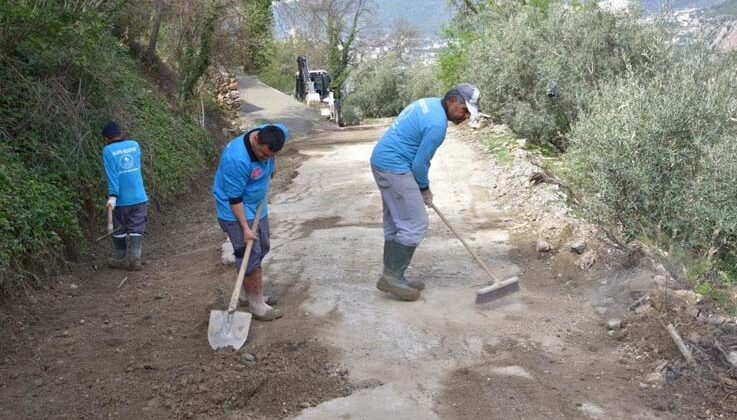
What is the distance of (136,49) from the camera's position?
1495 cm

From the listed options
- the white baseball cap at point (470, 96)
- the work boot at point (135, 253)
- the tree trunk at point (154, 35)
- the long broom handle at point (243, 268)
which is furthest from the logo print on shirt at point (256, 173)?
the tree trunk at point (154, 35)

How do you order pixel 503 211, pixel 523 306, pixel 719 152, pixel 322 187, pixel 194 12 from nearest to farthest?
1. pixel 523 306
2. pixel 719 152
3. pixel 503 211
4. pixel 322 187
5. pixel 194 12

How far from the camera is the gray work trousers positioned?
5566 millimetres

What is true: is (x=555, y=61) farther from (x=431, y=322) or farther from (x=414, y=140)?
(x=431, y=322)

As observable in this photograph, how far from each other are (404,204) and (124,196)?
316cm

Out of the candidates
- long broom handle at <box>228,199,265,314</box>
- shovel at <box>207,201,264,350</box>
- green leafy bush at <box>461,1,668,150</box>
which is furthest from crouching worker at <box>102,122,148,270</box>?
green leafy bush at <box>461,1,668,150</box>

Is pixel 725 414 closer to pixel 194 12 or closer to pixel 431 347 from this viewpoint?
pixel 431 347

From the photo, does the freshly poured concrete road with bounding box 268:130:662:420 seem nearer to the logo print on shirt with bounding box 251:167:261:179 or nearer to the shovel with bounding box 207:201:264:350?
the shovel with bounding box 207:201:264:350

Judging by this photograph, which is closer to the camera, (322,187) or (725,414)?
(725,414)

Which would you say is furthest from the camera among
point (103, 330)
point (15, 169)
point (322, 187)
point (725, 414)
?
point (322, 187)

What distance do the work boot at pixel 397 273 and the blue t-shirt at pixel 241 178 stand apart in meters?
1.25

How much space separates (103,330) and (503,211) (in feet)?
17.9

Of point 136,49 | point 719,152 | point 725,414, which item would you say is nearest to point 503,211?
point 719,152

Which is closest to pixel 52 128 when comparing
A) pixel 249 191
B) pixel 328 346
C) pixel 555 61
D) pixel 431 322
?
pixel 249 191
